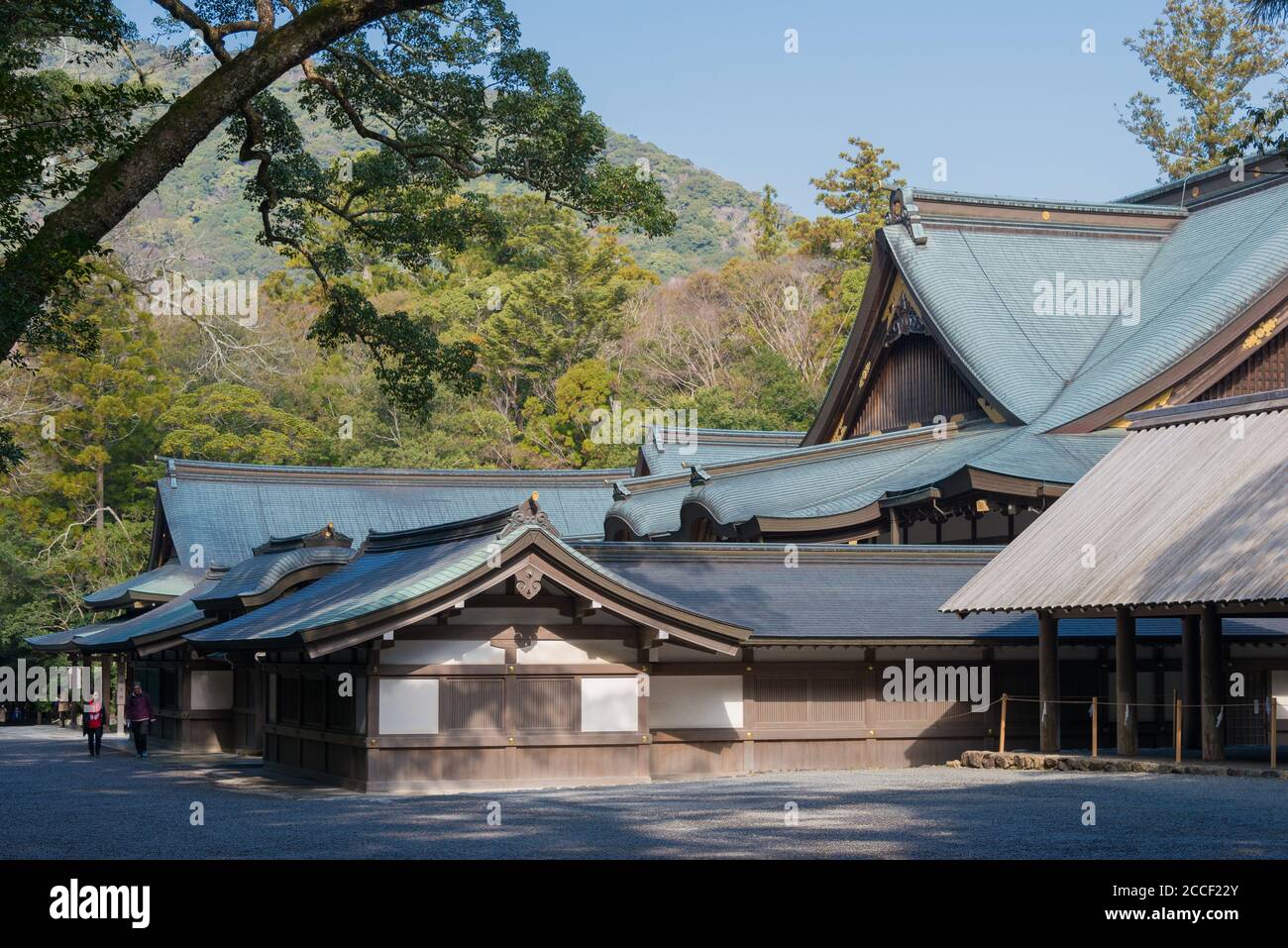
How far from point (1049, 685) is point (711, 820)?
362 inches

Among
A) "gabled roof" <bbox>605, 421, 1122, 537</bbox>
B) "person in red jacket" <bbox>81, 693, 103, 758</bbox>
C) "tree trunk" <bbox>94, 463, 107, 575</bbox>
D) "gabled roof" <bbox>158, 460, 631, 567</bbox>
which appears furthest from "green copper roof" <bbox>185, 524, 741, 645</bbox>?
"tree trunk" <bbox>94, 463, 107, 575</bbox>

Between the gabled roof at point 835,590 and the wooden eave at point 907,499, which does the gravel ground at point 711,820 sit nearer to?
the gabled roof at point 835,590

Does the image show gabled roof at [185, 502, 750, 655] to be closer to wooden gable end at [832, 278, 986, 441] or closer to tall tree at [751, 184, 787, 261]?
wooden gable end at [832, 278, 986, 441]

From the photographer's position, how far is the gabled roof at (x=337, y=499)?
145 feet

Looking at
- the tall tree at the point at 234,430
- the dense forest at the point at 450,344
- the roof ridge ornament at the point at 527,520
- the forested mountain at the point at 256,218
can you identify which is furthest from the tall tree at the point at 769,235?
the roof ridge ornament at the point at 527,520

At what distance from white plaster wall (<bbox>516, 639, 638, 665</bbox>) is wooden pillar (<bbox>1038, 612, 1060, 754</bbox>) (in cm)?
595

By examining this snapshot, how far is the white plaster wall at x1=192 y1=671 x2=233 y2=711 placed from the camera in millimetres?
35419

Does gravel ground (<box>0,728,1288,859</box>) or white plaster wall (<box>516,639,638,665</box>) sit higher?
white plaster wall (<box>516,639,638,665</box>)

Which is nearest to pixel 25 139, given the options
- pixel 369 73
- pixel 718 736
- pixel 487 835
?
pixel 369 73

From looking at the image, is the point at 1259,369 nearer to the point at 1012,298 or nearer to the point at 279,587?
the point at 1012,298

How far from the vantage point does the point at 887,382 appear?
1495 inches

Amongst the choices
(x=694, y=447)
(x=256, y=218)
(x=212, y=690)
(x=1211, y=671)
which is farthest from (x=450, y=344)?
(x=256, y=218)

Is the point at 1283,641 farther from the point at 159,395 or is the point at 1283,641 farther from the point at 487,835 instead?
the point at 159,395

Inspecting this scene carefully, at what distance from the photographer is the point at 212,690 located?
35562 mm
